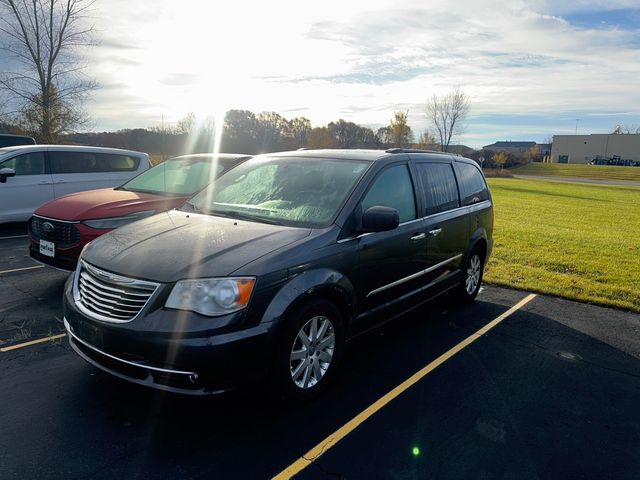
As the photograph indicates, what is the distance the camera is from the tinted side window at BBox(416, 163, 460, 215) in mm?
4746

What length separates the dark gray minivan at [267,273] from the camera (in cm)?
286

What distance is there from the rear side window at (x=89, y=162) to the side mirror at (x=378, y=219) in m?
8.00

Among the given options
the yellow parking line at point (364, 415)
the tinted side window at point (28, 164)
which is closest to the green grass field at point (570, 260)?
the yellow parking line at point (364, 415)

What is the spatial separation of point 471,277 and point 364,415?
3123 millimetres

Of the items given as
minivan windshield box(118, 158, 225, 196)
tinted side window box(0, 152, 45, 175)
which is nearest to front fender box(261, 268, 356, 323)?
minivan windshield box(118, 158, 225, 196)

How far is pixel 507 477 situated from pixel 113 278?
8.83 feet

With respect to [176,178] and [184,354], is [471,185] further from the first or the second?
[176,178]

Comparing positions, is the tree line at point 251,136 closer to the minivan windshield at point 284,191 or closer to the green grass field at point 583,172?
the minivan windshield at point 284,191

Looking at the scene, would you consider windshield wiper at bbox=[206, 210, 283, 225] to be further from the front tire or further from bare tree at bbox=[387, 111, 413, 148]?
bare tree at bbox=[387, 111, 413, 148]

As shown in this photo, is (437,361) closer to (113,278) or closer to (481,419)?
(481,419)

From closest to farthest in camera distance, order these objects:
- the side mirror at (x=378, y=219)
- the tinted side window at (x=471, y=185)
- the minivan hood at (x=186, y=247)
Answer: the minivan hood at (x=186, y=247), the side mirror at (x=378, y=219), the tinted side window at (x=471, y=185)

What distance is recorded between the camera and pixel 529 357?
4434mm

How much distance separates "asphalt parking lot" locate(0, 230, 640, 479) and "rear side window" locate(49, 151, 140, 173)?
5.92 meters

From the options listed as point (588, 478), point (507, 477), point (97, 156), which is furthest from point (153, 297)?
point (97, 156)
